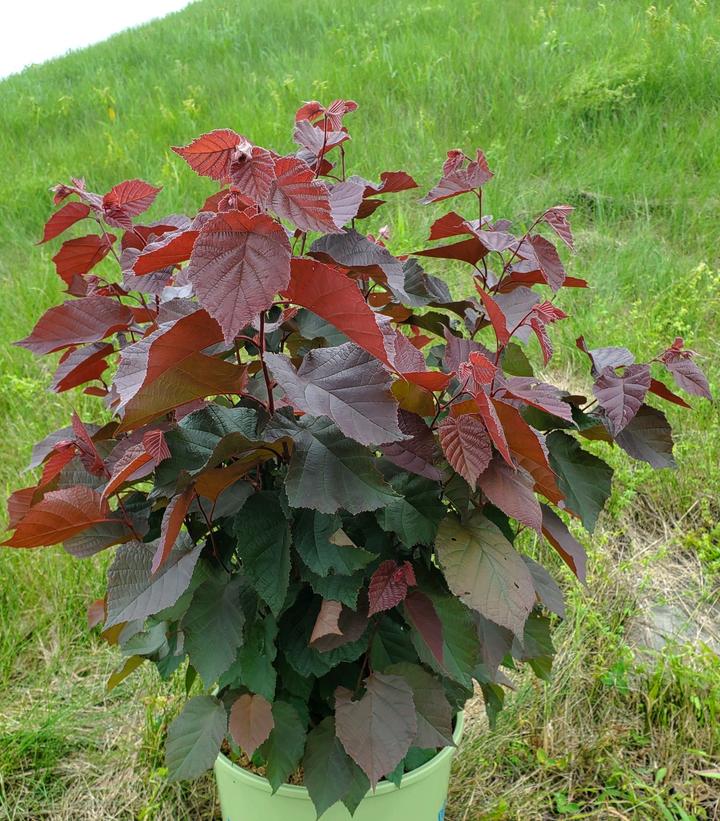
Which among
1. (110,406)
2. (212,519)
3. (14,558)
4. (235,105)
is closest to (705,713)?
(212,519)

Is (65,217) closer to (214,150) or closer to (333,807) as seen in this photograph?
(214,150)

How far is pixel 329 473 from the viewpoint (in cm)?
75

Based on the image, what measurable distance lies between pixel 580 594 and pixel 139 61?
531 cm

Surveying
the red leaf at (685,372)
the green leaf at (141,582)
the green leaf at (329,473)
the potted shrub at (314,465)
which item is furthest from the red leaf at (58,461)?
the red leaf at (685,372)

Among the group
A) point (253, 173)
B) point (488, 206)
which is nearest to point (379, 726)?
point (253, 173)

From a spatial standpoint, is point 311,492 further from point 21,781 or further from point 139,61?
point 139,61

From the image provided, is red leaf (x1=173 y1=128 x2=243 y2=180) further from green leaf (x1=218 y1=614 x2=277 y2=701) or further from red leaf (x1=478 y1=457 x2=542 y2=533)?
green leaf (x1=218 y1=614 x2=277 y2=701)

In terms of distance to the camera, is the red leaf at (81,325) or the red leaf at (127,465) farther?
the red leaf at (81,325)

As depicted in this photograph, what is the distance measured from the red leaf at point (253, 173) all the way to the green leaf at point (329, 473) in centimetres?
26

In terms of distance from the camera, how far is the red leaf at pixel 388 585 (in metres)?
0.86

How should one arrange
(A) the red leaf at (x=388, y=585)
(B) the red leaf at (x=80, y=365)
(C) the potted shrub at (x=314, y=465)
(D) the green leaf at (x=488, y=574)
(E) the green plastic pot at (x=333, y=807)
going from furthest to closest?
1. (E) the green plastic pot at (x=333, y=807)
2. (B) the red leaf at (x=80, y=365)
3. (A) the red leaf at (x=388, y=585)
4. (D) the green leaf at (x=488, y=574)
5. (C) the potted shrub at (x=314, y=465)

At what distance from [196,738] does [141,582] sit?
12.8 inches

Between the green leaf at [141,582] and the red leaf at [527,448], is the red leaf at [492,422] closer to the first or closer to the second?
the red leaf at [527,448]

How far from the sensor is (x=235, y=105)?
4.11 metres
